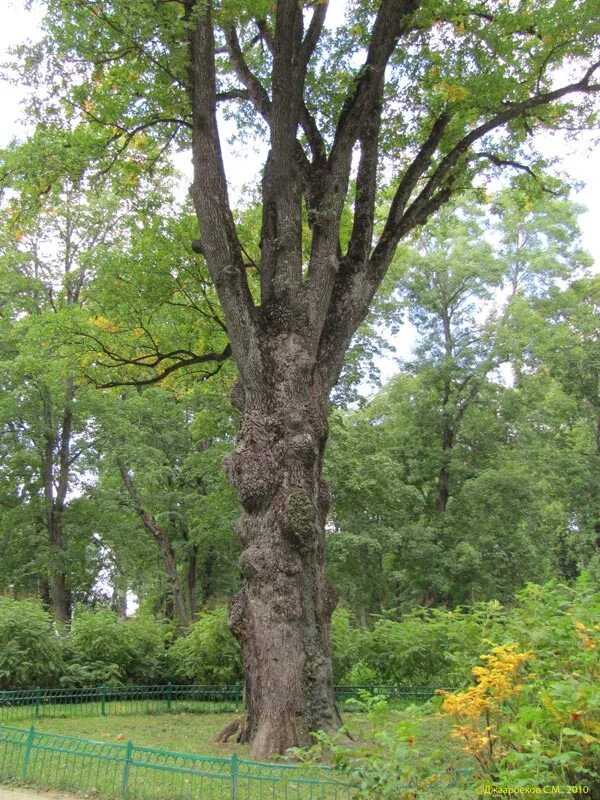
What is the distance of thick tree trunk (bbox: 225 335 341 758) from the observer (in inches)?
253

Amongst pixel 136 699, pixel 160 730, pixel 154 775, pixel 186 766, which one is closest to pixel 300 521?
pixel 186 766

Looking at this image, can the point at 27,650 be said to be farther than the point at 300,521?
Yes

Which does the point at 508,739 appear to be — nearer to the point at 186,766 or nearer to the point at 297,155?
the point at 186,766

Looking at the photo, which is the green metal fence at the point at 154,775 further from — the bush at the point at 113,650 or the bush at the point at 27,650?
the bush at the point at 113,650

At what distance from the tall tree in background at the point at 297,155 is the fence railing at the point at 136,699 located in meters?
4.55

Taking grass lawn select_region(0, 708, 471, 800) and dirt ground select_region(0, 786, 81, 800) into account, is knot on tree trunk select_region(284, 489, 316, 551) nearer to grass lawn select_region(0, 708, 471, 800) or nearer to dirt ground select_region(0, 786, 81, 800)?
grass lawn select_region(0, 708, 471, 800)

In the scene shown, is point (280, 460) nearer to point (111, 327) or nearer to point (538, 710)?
point (538, 710)

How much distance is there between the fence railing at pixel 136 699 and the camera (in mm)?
10500

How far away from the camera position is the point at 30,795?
5.30 metres

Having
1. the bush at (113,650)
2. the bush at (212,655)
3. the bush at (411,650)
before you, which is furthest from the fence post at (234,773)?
the bush at (113,650)

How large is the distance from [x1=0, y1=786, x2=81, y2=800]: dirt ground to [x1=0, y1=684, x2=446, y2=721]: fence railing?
5198 millimetres

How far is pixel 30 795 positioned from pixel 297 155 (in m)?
8.08

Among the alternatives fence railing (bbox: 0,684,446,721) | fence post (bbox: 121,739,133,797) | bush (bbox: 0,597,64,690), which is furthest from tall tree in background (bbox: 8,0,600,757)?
bush (bbox: 0,597,64,690)

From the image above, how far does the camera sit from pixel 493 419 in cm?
2322
